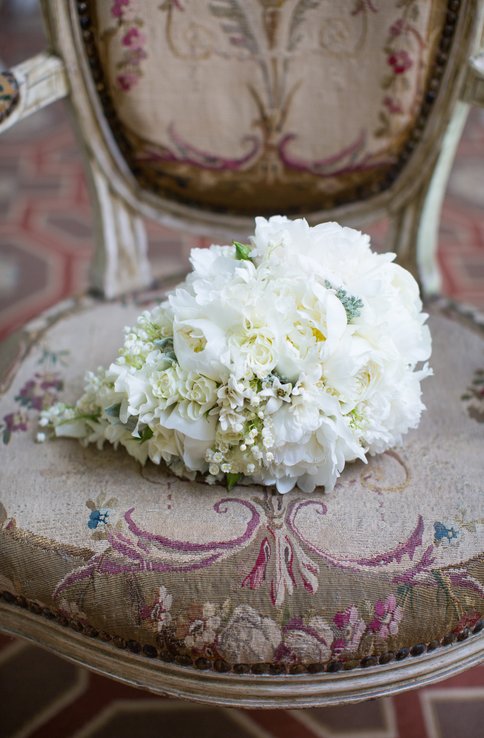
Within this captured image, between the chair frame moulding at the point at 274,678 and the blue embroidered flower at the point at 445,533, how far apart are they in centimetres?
9

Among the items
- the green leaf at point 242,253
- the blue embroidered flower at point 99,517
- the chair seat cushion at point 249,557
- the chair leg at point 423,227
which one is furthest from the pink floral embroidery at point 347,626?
the chair leg at point 423,227

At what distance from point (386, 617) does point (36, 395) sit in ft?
1.38

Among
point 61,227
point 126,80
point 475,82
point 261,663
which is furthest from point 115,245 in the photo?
point 61,227

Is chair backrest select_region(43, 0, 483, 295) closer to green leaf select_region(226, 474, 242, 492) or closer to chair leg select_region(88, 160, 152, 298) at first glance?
chair leg select_region(88, 160, 152, 298)

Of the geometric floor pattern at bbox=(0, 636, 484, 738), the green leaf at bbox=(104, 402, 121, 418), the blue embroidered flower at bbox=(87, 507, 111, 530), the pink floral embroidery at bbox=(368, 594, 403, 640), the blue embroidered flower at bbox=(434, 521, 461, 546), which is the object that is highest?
the green leaf at bbox=(104, 402, 121, 418)

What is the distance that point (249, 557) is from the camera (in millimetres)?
636

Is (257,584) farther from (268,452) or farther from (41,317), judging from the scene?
(41,317)

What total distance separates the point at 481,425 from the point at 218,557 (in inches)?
12.2

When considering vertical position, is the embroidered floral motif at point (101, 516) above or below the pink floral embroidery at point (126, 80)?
below

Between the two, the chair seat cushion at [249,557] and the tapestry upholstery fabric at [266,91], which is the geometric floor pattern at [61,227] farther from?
the chair seat cushion at [249,557]

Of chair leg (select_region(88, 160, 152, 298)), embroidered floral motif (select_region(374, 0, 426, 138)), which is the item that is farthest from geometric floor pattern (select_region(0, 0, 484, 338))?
embroidered floral motif (select_region(374, 0, 426, 138))

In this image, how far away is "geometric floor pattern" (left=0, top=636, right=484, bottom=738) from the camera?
1.03 meters

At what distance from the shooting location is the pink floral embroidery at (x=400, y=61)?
87cm

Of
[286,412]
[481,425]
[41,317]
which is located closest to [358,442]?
[286,412]
